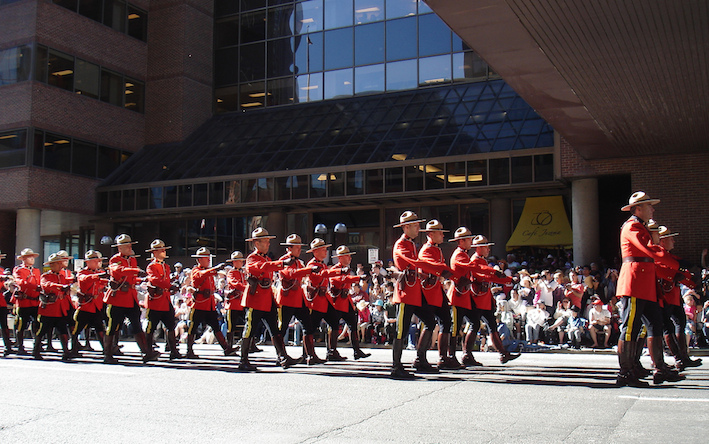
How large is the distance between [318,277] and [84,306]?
16.4 feet

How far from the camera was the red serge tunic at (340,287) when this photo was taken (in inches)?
490

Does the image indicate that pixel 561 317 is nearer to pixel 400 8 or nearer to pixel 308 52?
pixel 400 8

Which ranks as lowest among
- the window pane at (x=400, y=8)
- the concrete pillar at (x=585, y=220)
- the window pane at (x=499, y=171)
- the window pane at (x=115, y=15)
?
the concrete pillar at (x=585, y=220)

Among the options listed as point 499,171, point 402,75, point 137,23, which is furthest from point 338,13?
point 499,171

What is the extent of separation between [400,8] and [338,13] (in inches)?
117

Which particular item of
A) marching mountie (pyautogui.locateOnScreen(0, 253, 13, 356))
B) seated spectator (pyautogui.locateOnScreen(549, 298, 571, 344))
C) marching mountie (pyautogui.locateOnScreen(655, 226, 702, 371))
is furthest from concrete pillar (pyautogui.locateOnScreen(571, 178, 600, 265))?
marching mountie (pyautogui.locateOnScreen(0, 253, 13, 356))

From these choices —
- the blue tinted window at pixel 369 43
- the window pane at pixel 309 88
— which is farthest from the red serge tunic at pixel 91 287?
the blue tinted window at pixel 369 43

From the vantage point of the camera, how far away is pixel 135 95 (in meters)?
34.2

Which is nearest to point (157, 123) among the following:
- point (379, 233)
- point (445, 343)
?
point (379, 233)

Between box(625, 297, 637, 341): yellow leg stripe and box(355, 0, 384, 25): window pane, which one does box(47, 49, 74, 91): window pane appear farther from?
box(625, 297, 637, 341): yellow leg stripe

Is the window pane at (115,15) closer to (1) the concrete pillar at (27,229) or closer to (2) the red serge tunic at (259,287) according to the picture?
(1) the concrete pillar at (27,229)

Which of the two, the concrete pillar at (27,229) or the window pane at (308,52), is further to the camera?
the window pane at (308,52)

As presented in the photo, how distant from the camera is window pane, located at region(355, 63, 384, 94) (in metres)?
30.9

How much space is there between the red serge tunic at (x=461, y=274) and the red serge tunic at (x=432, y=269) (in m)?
0.78
